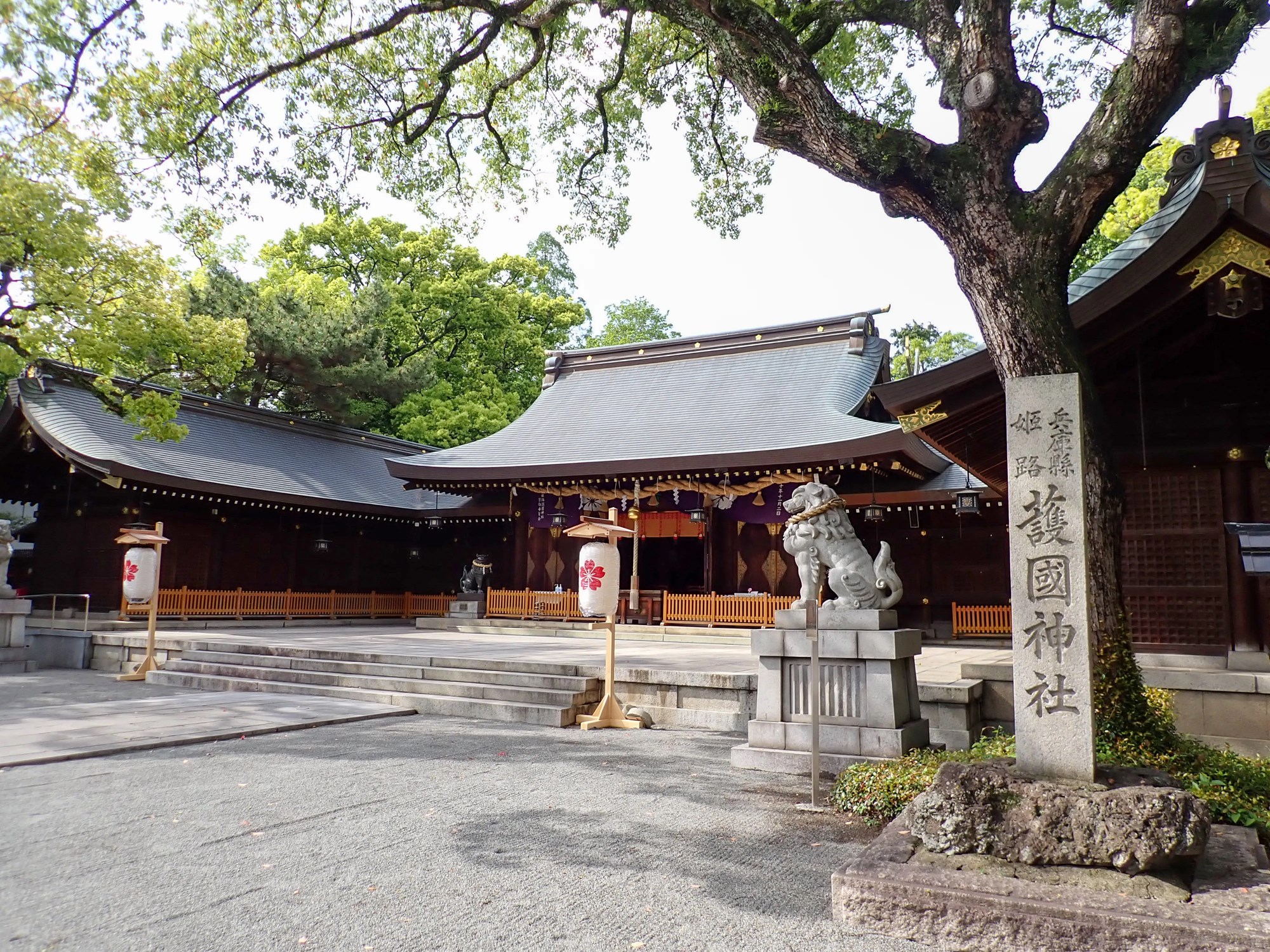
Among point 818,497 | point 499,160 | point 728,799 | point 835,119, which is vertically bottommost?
point 728,799

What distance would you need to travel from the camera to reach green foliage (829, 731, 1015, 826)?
5.26 metres

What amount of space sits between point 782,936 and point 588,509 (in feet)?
50.9

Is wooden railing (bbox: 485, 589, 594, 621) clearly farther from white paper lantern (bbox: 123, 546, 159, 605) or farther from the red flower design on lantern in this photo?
the red flower design on lantern

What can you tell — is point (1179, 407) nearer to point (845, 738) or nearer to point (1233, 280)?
point (1233, 280)

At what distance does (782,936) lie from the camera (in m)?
3.44

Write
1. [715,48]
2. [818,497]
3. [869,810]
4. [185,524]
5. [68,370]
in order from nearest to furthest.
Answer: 1. [869,810]
2. [715,48]
3. [818,497]
4. [68,370]
5. [185,524]

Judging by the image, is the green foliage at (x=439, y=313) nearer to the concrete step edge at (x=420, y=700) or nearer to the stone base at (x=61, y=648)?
the stone base at (x=61, y=648)

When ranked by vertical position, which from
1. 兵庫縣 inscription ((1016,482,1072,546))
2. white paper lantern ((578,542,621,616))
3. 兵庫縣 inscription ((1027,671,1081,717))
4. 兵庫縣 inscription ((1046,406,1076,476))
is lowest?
兵庫縣 inscription ((1027,671,1081,717))

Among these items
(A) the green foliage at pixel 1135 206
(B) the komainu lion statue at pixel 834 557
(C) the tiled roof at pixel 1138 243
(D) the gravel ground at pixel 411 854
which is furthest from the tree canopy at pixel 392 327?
(C) the tiled roof at pixel 1138 243

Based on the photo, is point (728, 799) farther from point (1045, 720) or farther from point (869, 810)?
point (1045, 720)

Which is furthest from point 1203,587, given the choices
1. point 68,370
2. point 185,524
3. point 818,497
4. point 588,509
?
point 68,370

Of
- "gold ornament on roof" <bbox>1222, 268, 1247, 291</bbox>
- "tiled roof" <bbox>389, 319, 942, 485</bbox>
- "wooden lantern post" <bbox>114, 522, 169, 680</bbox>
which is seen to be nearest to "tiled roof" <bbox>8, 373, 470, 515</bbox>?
"tiled roof" <bbox>389, 319, 942, 485</bbox>

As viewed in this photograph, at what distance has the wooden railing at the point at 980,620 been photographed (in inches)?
585

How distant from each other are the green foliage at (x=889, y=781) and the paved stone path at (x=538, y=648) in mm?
2403
